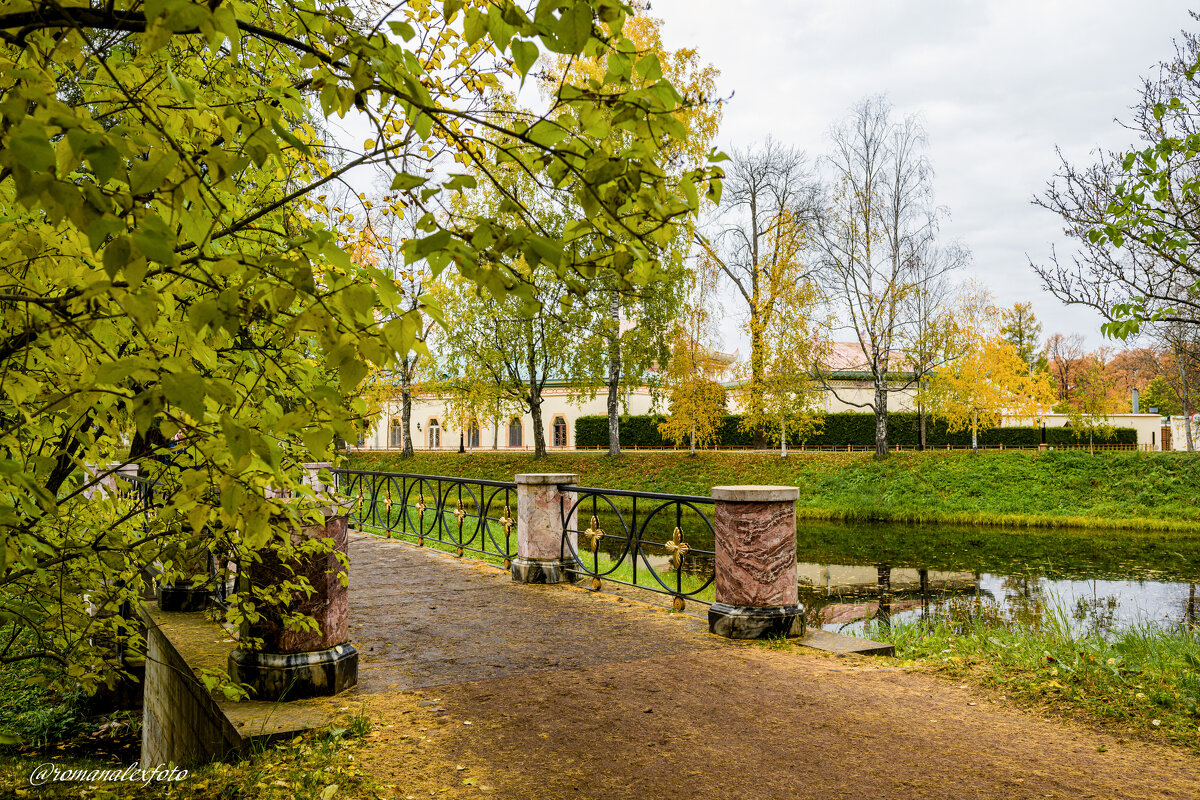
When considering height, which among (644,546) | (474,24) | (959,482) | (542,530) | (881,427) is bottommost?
(644,546)

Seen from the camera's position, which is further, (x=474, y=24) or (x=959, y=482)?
(x=959, y=482)

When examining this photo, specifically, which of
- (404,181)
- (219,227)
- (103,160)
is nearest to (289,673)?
(219,227)

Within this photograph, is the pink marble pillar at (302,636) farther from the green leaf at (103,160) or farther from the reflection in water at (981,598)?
the reflection in water at (981,598)

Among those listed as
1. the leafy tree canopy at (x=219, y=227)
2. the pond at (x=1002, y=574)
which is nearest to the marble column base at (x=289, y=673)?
the leafy tree canopy at (x=219, y=227)

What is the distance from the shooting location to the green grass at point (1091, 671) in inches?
175

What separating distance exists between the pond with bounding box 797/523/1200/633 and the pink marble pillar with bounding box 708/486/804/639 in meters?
3.31

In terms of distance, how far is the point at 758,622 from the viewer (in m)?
6.10

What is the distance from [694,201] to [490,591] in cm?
658

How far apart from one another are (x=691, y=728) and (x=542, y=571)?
446 centimetres

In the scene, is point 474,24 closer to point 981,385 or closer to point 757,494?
point 757,494

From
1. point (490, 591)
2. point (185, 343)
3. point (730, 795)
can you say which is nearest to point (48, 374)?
point (185, 343)

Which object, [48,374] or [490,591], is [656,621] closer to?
[490,591]

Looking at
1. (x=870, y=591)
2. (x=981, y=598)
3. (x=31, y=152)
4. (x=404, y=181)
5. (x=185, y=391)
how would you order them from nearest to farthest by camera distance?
(x=31, y=152), (x=185, y=391), (x=404, y=181), (x=981, y=598), (x=870, y=591)

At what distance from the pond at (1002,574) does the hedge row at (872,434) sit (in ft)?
46.3
